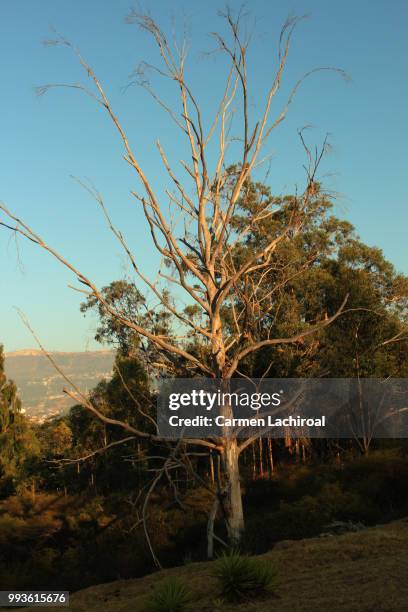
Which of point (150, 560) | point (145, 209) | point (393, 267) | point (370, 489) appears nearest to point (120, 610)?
point (145, 209)

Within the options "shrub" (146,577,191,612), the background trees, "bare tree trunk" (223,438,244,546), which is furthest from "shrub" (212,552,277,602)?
the background trees

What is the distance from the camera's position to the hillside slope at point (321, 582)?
5.76 meters

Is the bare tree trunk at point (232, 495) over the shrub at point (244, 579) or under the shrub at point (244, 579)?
over

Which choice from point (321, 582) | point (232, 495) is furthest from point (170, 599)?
point (232, 495)

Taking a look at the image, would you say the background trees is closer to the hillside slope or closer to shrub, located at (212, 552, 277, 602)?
→ the hillside slope

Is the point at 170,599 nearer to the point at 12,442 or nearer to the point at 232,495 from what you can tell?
the point at 232,495

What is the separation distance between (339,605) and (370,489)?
48.2 ft

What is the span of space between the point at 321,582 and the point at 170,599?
5.37 ft

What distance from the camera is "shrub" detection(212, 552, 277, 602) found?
6.55 metres

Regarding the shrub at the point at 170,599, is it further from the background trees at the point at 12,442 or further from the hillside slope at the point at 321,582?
the background trees at the point at 12,442

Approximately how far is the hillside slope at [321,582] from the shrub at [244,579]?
6.3 inches

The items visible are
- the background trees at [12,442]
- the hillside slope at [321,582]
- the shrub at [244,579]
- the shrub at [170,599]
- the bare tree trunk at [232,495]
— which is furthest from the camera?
the background trees at [12,442]

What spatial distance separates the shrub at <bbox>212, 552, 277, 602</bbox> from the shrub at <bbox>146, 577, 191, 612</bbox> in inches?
16.3

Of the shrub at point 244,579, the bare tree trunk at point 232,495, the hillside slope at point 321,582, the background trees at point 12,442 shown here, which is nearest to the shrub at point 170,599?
the hillside slope at point 321,582
